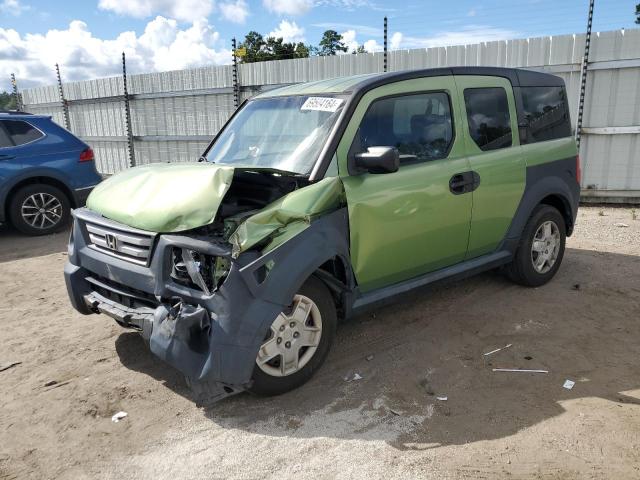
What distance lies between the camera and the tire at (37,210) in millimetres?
7613

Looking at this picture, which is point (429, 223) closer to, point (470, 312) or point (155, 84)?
point (470, 312)

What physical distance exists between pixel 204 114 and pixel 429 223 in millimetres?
9152

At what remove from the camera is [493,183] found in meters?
4.29

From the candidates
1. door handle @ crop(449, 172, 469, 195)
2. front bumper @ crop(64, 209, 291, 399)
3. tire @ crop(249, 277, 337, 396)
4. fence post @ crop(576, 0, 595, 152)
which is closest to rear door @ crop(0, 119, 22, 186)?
front bumper @ crop(64, 209, 291, 399)

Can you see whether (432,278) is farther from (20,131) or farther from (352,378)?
(20,131)

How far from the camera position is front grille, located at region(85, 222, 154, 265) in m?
3.14

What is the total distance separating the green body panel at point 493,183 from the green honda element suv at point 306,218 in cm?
2

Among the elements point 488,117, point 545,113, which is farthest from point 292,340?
point 545,113

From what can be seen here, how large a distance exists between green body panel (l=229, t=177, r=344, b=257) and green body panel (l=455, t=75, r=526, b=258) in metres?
1.45

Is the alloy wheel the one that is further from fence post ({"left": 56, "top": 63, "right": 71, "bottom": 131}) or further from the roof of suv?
fence post ({"left": 56, "top": 63, "right": 71, "bottom": 131})

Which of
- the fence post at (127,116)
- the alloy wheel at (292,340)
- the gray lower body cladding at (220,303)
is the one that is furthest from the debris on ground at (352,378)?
the fence post at (127,116)

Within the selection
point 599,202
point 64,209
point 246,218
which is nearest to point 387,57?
point 599,202

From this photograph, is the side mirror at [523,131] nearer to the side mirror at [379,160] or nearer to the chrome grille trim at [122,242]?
the side mirror at [379,160]

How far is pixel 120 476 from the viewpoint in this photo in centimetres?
264
